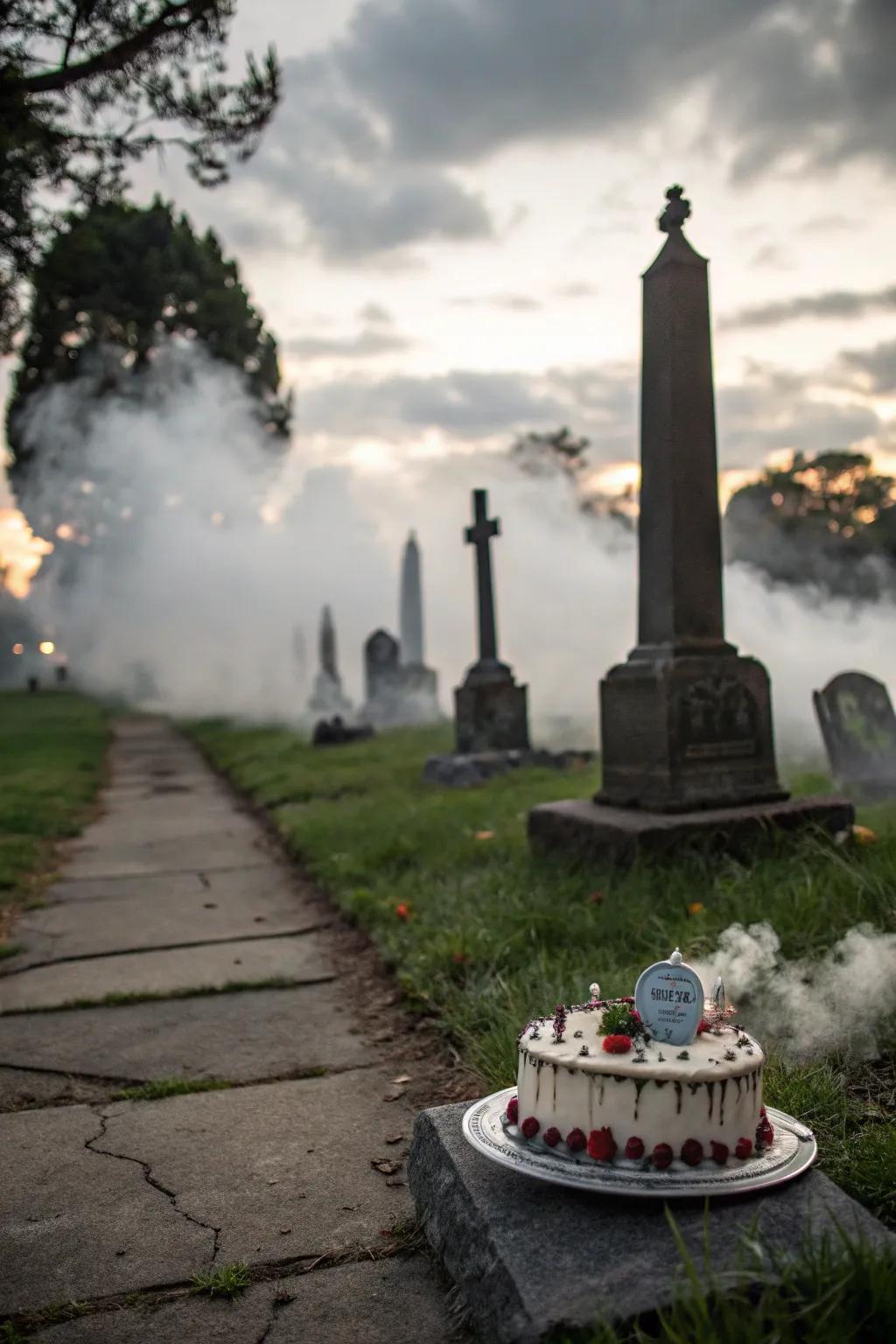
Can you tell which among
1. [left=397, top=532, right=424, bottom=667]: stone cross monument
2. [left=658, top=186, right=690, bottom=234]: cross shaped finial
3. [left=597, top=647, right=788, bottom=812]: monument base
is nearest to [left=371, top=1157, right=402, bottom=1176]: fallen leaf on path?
[left=597, top=647, right=788, bottom=812]: monument base

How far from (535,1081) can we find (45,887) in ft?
19.7

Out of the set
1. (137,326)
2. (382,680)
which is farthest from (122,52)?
(137,326)

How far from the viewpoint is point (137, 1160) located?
3.18 meters

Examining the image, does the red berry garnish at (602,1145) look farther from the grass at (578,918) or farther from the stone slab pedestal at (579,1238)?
the grass at (578,918)

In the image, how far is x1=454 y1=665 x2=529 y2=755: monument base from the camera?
12.6 m

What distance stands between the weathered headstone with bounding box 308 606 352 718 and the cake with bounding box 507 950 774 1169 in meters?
20.9

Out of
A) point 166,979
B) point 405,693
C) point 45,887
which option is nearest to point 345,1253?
point 166,979

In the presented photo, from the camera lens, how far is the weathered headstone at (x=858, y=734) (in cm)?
827

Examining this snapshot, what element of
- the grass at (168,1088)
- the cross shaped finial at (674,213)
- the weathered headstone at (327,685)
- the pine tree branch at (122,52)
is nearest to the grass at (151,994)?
the grass at (168,1088)

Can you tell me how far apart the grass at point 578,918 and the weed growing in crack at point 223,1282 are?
106 cm

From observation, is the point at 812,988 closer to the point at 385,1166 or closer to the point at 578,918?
the point at 578,918

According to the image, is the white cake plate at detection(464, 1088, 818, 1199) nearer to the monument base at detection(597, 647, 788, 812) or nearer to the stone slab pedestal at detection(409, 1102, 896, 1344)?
the stone slab pedestal at detection(409, 1102, 896, 1344)

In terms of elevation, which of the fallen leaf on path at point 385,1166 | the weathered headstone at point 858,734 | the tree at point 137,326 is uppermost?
the tree at point 137,326

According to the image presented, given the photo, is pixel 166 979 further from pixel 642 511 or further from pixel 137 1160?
pixel 642 511
